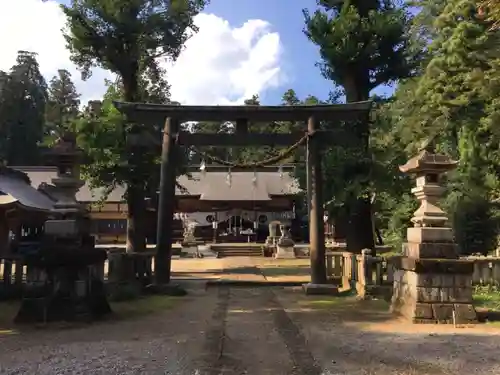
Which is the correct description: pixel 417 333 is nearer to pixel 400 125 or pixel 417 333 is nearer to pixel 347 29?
pixel 347 29

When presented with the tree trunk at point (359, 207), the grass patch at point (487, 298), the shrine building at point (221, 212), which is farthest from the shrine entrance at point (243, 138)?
the shrine building at point (221, 212)

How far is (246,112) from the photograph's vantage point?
13.7m

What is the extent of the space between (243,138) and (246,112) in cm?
74

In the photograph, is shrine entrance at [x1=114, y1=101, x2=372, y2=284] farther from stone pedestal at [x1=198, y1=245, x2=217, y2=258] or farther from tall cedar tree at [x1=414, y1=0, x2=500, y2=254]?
stone pedestal at [x1=198, y1=245, x2=217, y2=258]

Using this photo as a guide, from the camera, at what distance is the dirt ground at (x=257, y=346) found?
5887mm

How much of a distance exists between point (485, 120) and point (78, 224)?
1486 centimetres

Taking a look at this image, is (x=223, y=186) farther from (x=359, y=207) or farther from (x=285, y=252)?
(x=359, y=207)

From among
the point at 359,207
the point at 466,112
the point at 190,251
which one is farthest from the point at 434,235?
the point at 190,251

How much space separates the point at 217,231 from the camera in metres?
40.5

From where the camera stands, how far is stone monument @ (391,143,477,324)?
8805mm

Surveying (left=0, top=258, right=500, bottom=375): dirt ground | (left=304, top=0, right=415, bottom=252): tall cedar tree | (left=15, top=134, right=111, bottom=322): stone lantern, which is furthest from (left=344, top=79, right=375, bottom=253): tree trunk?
(left=15, top=134, right=111, bottom=322): stone lantern

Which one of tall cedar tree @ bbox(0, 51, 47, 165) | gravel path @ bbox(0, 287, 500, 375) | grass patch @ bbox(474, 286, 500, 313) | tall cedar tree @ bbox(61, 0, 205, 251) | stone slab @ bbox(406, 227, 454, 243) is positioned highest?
tall cedar tree @ bbox(0, 51, 47, 165)

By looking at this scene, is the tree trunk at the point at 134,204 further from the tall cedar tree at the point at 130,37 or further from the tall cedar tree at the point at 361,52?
the tall cedar tree at the point at 361,52

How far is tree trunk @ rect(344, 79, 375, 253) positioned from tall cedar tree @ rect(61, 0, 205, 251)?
7337 mm
